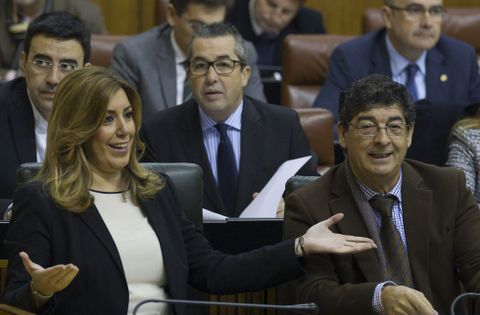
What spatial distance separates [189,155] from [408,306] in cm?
132

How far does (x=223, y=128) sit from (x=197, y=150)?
13 cm

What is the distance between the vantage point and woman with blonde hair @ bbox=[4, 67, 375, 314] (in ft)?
8.87

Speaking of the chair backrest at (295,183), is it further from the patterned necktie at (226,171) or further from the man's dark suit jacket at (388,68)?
the man's dark suit jacket at (388,68)

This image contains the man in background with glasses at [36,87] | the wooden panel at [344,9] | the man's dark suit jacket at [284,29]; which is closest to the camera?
the man in background with glasses at [36,87]

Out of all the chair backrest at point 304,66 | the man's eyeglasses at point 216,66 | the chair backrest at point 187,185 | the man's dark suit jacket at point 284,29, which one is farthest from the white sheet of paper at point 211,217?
the man's dark suit jacket at point 284,29

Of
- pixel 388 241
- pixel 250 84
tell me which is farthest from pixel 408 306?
pixel 250 84

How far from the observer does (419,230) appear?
2.96 m

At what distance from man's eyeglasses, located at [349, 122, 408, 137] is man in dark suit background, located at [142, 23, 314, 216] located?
0.73 meters

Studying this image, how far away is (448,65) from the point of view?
487cm

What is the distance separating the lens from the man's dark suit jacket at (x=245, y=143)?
12.3ft

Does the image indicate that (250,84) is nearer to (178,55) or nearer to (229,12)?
(178,55)

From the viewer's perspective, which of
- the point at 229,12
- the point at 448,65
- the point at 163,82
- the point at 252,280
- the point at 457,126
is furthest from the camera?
the point at 229,12

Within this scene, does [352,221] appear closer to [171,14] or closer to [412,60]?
[171,14]

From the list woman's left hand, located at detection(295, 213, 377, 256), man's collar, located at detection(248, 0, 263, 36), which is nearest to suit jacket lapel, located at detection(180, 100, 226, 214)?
woman's left hand, located at detection(295, 213, 377, 256)
